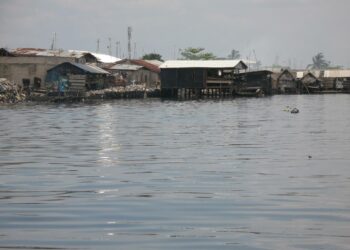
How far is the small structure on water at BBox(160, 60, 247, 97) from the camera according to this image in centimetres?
6488

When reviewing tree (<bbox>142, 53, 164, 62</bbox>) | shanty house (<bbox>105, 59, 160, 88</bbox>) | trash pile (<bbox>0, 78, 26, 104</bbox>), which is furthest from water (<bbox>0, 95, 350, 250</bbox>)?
tree (<bbox>142, 53, 164, 62</bbox>)

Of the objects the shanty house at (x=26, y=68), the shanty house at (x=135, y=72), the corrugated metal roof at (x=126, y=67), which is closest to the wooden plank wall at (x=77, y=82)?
the shanty house at (x=26, y=68)

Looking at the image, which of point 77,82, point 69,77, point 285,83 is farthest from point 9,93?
point 285,83

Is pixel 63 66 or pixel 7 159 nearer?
pixel 7 159

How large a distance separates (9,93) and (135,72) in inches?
937

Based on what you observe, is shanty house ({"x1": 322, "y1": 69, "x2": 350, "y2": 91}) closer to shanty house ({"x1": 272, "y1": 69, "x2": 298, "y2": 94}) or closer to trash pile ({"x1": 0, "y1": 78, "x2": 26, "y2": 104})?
shanty house ({"x1": 272, "y1": 69, "x2": 298, "y2": 94})

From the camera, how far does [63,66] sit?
6106 cm

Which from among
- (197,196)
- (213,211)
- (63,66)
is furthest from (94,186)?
(63,66)

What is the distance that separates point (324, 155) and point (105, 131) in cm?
1147

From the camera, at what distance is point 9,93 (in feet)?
179

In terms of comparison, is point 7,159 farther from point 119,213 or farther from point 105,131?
point 105,131

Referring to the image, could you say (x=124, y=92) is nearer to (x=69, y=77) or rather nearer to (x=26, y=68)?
(x=69, y=77)

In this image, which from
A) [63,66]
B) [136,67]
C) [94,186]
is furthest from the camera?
[136,67]

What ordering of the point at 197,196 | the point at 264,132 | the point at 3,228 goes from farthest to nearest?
the point at 264,132, the point at 197,196, the point at 3,228
